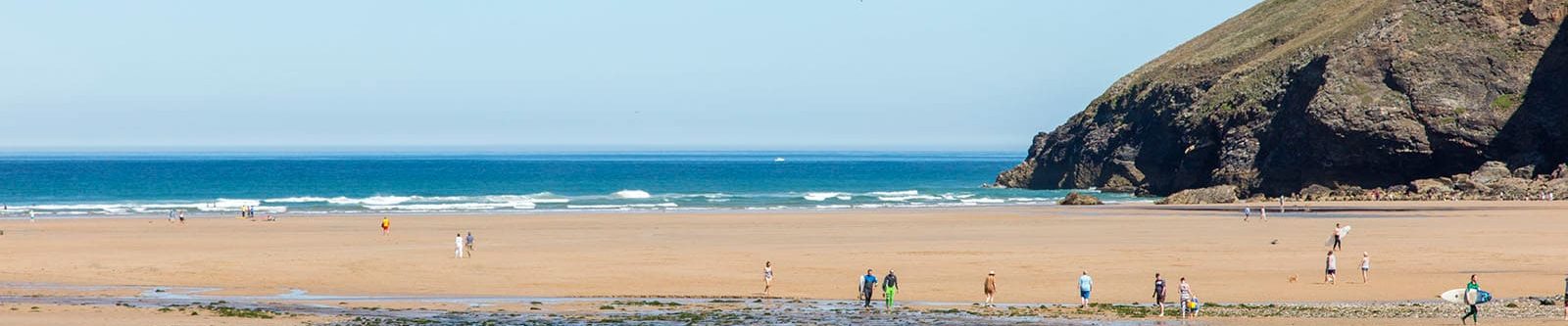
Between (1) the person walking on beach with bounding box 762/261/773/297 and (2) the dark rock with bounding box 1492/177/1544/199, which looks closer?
(1) the person walking on beach with bounding box 762/261/773/297

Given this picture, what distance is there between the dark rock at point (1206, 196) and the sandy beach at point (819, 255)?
58.9 feet

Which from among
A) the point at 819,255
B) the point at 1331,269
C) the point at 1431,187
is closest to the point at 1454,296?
the point at 1331,269

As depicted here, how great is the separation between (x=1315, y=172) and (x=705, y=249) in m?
52.8

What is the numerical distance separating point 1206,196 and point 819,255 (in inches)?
1912

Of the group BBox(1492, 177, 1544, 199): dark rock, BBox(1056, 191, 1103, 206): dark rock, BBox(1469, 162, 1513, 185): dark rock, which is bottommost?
BBox(1056, 191, 1103, 206): dark rock

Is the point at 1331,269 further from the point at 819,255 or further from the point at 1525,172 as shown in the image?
the point at 1525,172

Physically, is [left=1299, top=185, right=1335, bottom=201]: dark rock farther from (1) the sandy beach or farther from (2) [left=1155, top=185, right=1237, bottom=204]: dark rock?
(1) the sandy beach

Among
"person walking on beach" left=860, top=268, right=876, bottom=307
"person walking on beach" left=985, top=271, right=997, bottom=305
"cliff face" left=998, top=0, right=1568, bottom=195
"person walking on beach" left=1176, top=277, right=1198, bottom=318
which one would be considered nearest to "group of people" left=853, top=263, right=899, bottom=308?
"person walking on beach" left=860, top=268, right=876, bottom=307

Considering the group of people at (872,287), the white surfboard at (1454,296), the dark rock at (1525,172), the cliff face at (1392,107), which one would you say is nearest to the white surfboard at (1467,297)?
the white surfboard at (1454,296)

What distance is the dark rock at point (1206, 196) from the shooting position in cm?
8781

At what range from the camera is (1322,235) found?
5266cm

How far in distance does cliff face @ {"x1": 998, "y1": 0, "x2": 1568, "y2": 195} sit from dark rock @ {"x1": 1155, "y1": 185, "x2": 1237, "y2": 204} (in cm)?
348

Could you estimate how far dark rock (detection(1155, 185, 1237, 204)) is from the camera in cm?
8781

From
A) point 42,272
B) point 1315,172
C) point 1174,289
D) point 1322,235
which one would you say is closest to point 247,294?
point 42,272
